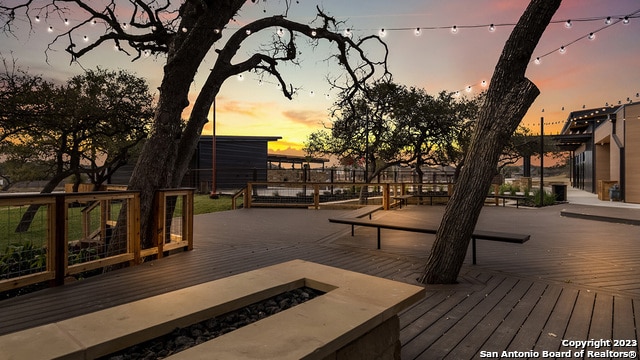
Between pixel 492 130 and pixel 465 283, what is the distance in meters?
1.74

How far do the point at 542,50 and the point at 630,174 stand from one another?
389 inches

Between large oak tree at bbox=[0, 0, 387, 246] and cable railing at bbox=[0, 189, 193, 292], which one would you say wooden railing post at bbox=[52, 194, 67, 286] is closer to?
cable railing at bbox=[0, 189, 193, 292]

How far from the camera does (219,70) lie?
20.3 ft

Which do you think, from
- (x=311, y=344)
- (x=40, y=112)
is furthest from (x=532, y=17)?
(x=40, y=112)

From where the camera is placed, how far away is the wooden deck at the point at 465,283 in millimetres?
2687

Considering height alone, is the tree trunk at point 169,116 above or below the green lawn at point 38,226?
above

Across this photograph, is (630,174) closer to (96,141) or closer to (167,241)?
(167,241)

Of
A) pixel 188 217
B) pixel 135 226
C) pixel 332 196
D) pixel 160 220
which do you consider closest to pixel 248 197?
pixel 332 196

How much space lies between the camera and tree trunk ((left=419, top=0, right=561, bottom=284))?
3.51 m

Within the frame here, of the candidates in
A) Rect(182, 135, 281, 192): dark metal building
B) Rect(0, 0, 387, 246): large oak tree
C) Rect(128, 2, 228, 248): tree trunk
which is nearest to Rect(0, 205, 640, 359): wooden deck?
Rect(128, 2, 228, 248): tree trunk

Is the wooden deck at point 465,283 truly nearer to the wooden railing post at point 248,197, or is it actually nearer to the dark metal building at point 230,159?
the wooden railing post at point 248,197

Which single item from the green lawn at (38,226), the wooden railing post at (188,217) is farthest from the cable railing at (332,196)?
the wooden railing post at (188,217)

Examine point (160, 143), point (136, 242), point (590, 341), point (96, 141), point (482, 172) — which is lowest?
point (590, 341)

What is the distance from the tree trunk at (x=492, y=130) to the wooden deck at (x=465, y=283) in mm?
466
